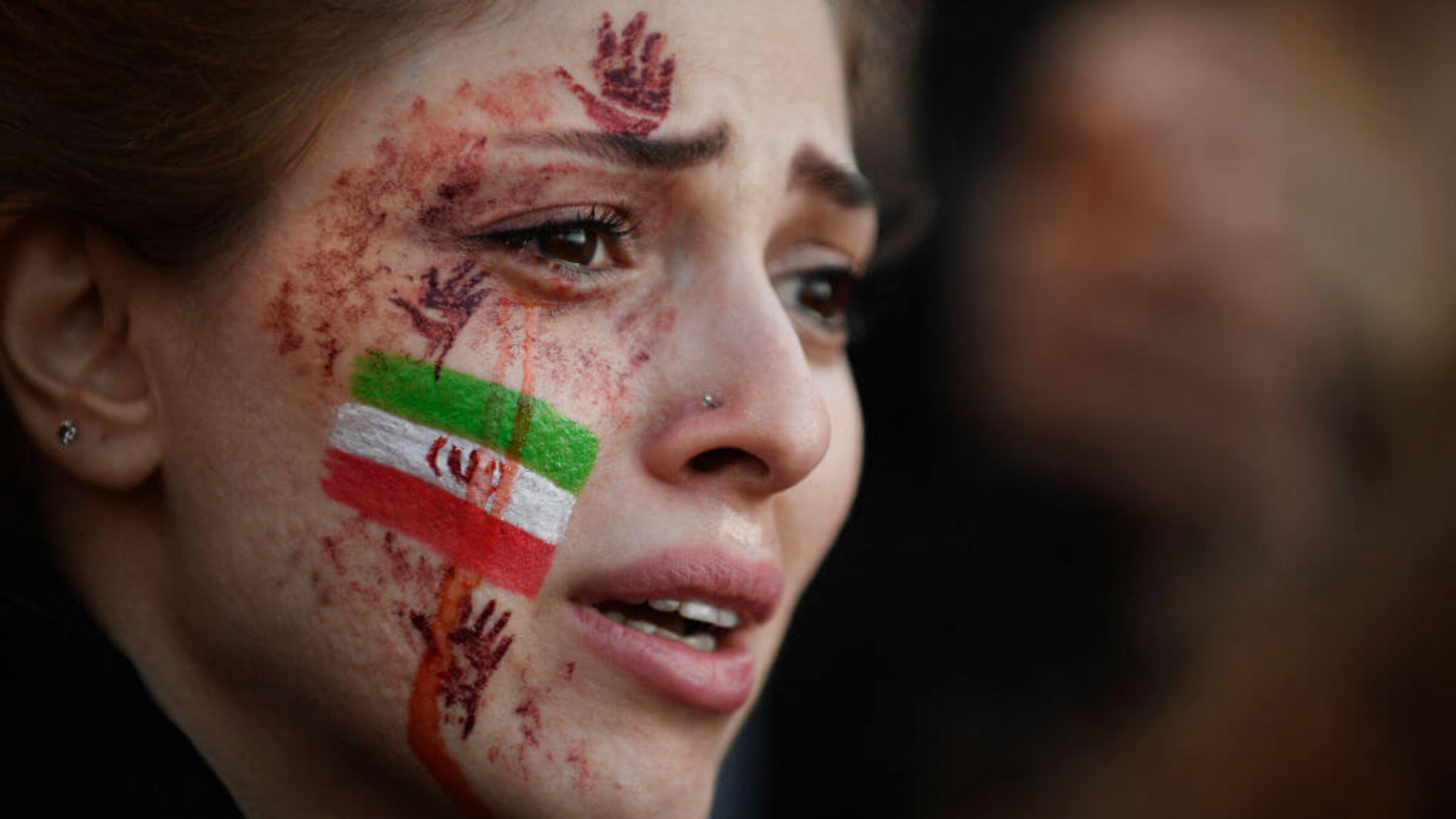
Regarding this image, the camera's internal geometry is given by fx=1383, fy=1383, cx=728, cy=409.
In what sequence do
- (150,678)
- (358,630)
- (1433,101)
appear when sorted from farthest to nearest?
(1433,101)
(150,678)
(358,630)

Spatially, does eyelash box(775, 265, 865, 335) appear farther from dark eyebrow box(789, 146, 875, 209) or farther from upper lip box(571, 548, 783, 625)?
upper lip box(571, 548, 783, 625)

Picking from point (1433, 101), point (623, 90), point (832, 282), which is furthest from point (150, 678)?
point (1433, 101)

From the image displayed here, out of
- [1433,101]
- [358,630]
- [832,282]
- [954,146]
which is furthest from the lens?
[1433,101]

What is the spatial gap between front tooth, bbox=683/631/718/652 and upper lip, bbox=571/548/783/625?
0.06 meters

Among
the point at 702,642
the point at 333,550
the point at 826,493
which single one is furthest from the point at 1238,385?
the point at 333,550

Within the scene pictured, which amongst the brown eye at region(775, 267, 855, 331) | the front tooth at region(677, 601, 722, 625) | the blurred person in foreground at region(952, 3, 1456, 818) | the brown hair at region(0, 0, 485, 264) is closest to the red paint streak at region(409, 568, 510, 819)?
the front tooth at region(677, 601, 722, 625)

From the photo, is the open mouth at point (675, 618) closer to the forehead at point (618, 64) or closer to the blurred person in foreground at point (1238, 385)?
the forehead at point (618, 64)

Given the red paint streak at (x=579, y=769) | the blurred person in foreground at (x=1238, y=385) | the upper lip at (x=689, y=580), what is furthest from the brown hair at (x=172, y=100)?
the blurred person in foreground at (x=1238, y=385)

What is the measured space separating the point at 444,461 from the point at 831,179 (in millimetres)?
662

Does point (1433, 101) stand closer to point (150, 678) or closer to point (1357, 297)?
point (1357, 297)

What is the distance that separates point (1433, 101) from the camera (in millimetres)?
4785

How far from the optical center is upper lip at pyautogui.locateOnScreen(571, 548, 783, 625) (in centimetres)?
160

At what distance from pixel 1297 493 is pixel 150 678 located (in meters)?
3.26

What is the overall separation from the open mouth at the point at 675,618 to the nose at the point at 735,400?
5.8 inches
